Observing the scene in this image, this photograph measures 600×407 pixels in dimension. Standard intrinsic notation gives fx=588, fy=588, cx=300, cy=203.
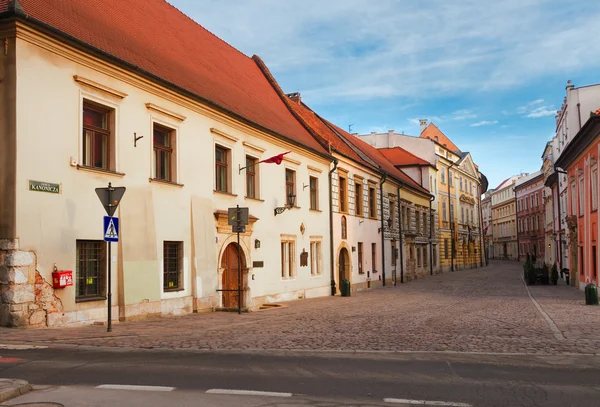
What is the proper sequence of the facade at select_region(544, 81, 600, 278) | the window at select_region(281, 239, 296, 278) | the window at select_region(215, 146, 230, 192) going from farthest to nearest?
the facade at select_region(544, 81, 600, 278) < the window at select_region(281, 239, 296, 278) < the window at select_region(215, 146, 230, 192)

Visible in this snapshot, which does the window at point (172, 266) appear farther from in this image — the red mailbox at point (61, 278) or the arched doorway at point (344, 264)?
the arched doorway at point (344, 264)

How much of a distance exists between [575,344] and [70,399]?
8.96 m

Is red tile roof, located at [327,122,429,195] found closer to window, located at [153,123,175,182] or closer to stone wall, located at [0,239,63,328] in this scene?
window, located at [153,123,175,182]

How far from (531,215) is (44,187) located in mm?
82196

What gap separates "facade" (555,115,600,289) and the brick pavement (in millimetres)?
7372

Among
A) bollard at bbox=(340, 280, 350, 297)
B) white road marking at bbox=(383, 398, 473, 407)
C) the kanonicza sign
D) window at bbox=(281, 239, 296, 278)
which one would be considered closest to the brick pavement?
the kanonicza sign

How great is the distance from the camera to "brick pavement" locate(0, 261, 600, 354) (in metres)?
10.9

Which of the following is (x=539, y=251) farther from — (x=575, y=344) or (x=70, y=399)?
(x=70, y=399)

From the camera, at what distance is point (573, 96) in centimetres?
3438

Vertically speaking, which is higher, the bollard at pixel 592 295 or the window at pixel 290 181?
the window at pixel 290 181

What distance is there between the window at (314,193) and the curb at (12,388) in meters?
21.2

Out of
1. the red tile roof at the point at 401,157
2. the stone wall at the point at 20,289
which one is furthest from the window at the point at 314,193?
the red tile roof at the point at 401,157

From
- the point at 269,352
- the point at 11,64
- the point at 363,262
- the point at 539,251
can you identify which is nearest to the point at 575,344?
the point at 269,352

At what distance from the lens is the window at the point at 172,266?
16.8 metres
